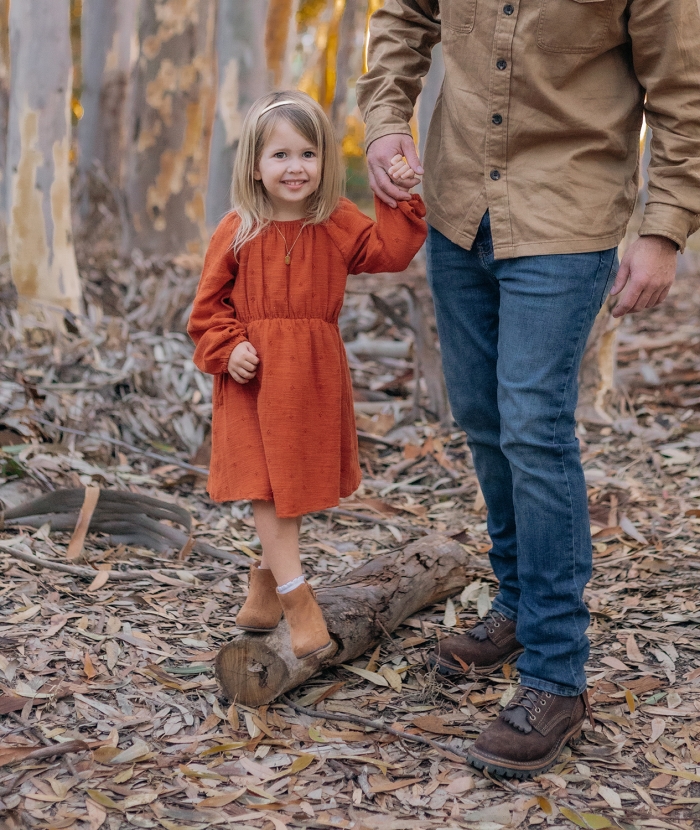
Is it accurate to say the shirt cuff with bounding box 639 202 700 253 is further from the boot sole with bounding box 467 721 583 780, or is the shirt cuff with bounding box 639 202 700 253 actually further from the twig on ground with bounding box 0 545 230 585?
the twig on ground with bounding box 0 545 230 585

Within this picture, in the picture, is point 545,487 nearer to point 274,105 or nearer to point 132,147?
point 274,105

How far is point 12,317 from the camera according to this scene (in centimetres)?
634

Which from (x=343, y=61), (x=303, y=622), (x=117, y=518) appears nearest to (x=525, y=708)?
→ (x=303, y=622)

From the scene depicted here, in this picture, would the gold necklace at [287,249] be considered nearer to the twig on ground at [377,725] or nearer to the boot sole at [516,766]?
the twig on ground at [377,725]

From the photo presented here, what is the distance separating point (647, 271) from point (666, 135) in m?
0.35

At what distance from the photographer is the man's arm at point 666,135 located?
2.19m

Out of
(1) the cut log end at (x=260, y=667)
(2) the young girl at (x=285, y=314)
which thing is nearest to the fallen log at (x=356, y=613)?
(1) the cut log end at (x=260, y=667)

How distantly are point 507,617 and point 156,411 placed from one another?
2.83 meters

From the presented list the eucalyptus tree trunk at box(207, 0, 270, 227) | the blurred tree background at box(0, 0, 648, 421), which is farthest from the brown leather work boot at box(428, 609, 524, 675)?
the eucalyptus tree trunk at box(207, 0, 270, 227)

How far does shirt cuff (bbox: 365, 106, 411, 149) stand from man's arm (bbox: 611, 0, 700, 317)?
0.67m

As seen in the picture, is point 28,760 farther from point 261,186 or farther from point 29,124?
point 29,124

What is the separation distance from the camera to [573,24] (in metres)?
2.25

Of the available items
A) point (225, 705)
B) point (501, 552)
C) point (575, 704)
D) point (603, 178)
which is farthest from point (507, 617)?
point (603, 178)

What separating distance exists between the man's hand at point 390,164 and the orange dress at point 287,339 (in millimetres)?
42
